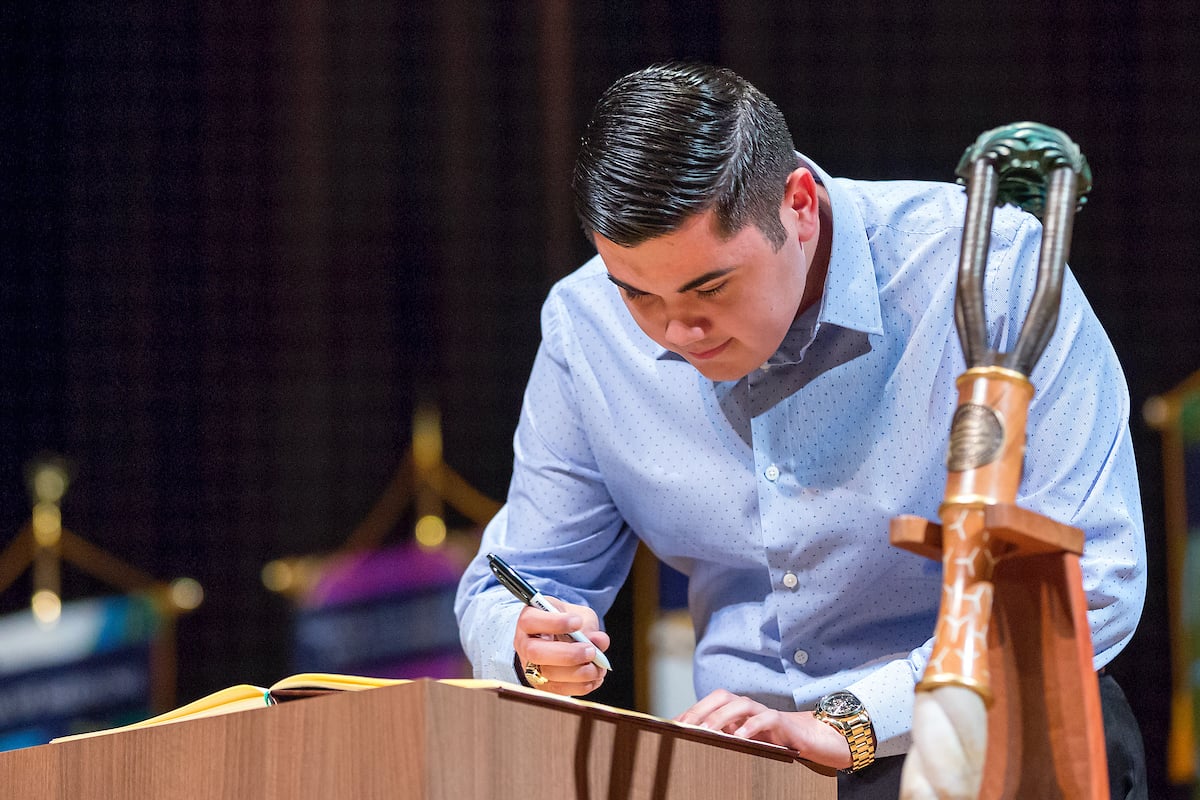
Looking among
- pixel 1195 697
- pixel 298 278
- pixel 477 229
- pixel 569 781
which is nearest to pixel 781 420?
pixel 569 781

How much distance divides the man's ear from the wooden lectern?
547mm

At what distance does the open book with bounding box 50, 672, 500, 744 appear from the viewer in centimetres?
95

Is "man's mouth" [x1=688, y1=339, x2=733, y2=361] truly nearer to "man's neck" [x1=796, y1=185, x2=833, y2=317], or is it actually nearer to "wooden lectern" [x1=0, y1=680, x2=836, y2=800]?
"man's neck" [x1=796, y1=185, x2=833, y2=317]

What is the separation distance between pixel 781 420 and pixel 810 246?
0.18 metres

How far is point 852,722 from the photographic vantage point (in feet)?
4.00

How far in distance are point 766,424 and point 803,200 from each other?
0.24 meters

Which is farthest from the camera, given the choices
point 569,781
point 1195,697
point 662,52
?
point 662,52

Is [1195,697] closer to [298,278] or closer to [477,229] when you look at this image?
[477,229]

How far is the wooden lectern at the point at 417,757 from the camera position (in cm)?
89

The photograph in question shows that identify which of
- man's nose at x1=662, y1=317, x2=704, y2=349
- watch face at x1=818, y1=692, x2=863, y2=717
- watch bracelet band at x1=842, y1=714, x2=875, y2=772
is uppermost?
man's nose at x1=662, y1=317, x2=704, y2=349

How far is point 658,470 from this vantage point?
1.56m

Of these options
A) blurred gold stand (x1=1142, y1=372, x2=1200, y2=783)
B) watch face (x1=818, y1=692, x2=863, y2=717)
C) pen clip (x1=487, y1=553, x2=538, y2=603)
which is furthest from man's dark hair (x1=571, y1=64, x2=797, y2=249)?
blurred gold stand (x1=1142, y1=372, x2=1200, y2=783)

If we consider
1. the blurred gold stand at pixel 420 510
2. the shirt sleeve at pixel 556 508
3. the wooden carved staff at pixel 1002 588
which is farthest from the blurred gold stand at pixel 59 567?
the wooden carved staff at pixel 1002 588

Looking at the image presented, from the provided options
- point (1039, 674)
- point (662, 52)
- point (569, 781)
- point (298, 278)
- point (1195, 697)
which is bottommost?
point (1195, 697)
